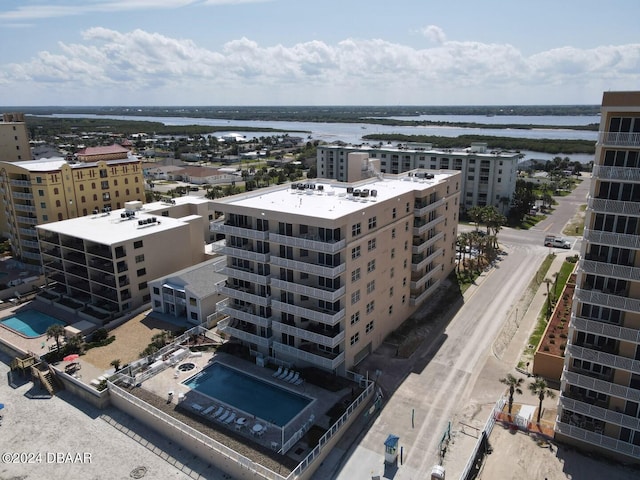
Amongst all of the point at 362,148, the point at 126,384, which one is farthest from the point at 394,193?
the point at 362,148

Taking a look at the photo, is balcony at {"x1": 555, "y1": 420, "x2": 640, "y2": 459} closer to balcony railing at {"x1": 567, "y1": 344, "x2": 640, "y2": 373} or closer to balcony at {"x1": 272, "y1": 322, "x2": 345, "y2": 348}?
balcony railing at {"x1": 567, "y1": 344, "x2": 640, "y2": 373}

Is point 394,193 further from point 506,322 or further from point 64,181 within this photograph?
point 64,181

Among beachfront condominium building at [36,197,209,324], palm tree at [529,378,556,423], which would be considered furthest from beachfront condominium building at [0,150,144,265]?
palm tree at [529,378,556,423]

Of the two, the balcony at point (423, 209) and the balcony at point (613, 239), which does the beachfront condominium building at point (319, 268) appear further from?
the balcony at point (613, 239)

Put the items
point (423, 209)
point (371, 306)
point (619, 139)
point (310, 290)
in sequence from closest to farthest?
point (619, 139) → point (310, 290) → point (371, 306) → point (423, 209)

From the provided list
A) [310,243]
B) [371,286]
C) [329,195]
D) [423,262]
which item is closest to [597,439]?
[371,286]

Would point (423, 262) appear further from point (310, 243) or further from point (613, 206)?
point (613, 206)

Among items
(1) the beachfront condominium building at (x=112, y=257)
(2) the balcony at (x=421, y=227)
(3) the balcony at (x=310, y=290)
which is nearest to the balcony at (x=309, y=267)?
(3) the balcony at (x=310, y=290)
